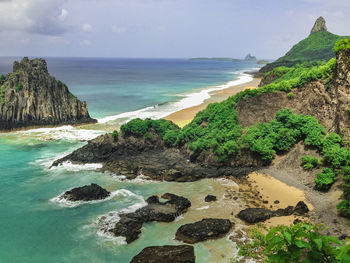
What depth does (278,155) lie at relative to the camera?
34.5 m

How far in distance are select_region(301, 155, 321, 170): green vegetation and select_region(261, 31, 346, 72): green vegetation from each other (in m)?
125

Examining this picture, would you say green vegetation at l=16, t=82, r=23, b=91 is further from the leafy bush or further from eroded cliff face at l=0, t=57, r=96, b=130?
the leafy bush

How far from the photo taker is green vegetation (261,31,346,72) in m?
150

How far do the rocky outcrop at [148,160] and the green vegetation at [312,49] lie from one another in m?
123

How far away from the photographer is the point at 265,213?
78.9 feet

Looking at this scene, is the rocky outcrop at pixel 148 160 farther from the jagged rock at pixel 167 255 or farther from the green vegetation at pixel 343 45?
the green vegetation at pixel 343 45

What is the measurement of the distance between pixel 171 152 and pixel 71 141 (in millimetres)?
19567

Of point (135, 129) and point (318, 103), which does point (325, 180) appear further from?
Result: point (135, 129)

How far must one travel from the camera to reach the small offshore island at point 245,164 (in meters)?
22.6

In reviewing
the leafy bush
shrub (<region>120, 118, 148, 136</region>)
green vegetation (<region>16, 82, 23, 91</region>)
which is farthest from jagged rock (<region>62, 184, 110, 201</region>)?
green vegetation (<region>16, 82, 23, 91</region>)

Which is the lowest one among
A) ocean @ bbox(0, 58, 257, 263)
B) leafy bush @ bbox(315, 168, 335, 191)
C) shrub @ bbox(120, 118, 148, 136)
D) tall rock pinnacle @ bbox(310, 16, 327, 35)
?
ocean @ bbox(0, 58, 257, 263)

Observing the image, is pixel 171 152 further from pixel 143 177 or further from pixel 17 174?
pixel 17 174

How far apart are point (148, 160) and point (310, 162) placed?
18588 millimetres

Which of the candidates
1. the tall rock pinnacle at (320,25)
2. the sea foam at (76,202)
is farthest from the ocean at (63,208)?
the tall rock pinnacle at (320,25)
